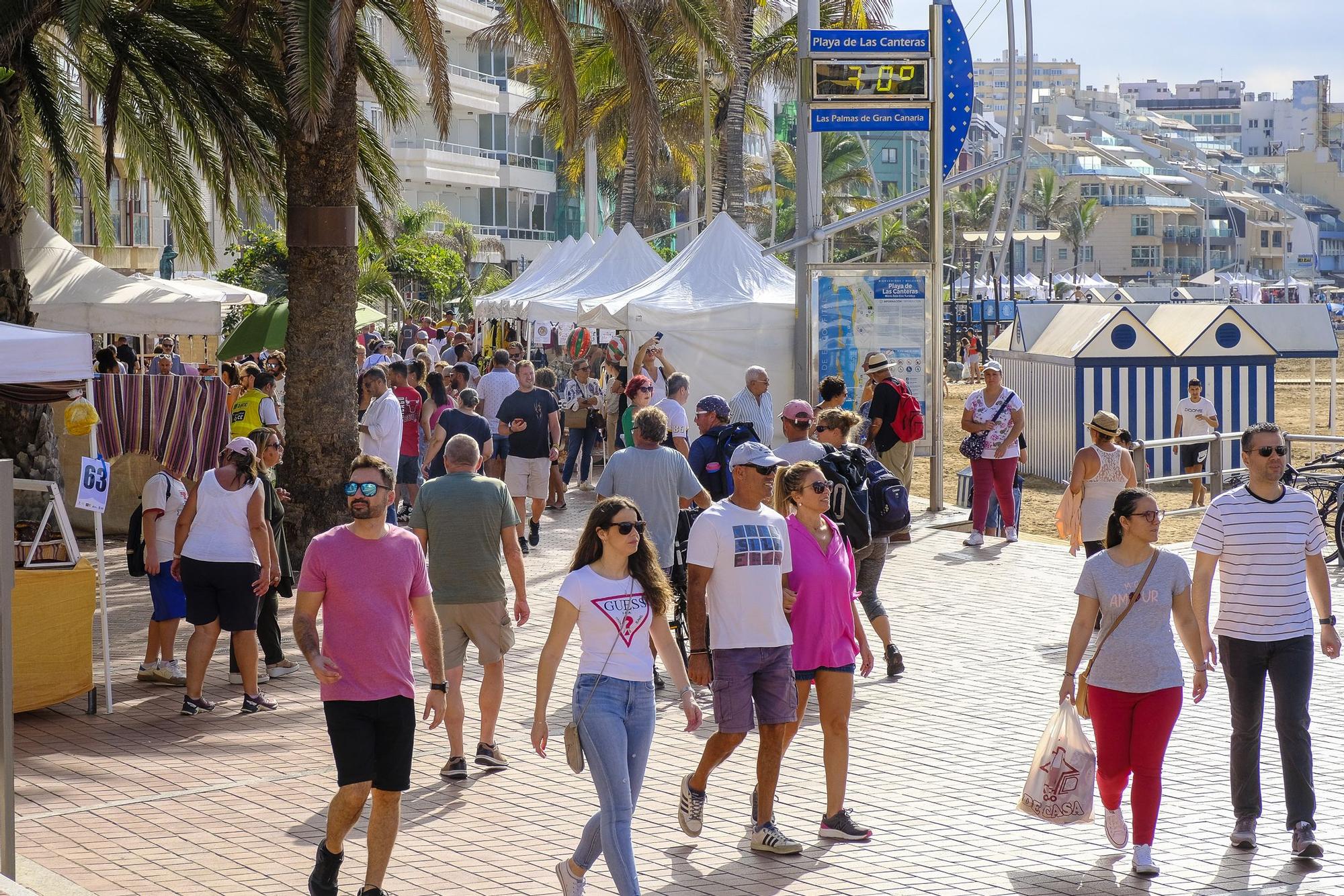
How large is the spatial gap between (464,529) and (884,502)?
7.63 ft

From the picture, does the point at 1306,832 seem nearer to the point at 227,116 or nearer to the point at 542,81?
the point at 227,116

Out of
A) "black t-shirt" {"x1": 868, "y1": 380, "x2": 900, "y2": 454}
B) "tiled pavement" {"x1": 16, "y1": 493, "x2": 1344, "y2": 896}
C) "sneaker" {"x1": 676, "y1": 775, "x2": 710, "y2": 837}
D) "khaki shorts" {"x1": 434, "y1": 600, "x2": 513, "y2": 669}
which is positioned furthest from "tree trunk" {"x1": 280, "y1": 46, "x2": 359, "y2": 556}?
"sneaker" {"x1": 676, "y1": 775, "x2": 710, "y2": 837}

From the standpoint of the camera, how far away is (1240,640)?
6324mm

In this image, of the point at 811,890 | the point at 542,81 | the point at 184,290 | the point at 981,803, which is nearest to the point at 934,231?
the point at 184,290

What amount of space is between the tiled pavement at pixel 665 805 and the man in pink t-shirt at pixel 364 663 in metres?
0.50

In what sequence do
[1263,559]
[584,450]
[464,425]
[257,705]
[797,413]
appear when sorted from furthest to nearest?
[584,450] → [464,425] → [257,705] → [797,413] → [1263,559]

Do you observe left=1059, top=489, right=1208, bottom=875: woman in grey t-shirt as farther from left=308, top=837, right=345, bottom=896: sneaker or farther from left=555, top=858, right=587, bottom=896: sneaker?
left=308, top=837, right=345, bottom=896: sneaker

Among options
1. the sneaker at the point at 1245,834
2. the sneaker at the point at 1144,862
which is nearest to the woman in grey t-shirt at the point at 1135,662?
the sneaker at the point at 1144,862

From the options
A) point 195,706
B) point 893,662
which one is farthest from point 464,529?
point 893,662

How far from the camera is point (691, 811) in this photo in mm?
6227

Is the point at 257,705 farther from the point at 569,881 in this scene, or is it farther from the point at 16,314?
the point at 16,314

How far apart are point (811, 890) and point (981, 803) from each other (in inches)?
58.1

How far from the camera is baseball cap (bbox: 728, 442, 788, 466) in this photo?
6148mm

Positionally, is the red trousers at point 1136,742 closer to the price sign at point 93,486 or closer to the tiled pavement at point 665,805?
the tiled pavement at point 665,805
